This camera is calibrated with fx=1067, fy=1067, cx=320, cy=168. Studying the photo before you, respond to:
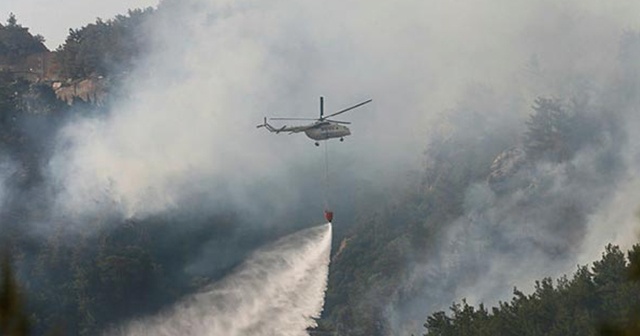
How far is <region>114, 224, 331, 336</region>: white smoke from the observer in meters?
89.4

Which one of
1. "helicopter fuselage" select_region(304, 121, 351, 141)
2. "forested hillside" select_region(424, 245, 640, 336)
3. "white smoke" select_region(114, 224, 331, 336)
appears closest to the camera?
"forested hillside" select_region(424, 245, 640, 336)

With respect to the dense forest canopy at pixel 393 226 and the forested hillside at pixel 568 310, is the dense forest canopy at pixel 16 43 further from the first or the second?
the forested hillside at pixel 568 310

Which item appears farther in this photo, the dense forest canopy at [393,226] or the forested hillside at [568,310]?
the dense forest canopy at [393,226]

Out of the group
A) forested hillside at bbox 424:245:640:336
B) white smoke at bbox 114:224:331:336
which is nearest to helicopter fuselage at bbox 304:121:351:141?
forested hillside at bbox 424:245:640:336

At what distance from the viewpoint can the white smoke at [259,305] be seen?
89.4 meters

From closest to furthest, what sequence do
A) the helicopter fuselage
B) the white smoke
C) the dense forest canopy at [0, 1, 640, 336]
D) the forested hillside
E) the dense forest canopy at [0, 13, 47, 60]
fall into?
the forested hillside < the helicopter fuselage < the white smoke < the dense forest canopy at [0, 1, 640, 336] < the dense forest canopy at [0, 13, 47, 60]

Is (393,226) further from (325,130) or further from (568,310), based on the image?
(568,310)

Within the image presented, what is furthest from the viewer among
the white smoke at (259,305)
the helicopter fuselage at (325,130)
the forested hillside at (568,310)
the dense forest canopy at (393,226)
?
the dense forest canopy at (393,226)

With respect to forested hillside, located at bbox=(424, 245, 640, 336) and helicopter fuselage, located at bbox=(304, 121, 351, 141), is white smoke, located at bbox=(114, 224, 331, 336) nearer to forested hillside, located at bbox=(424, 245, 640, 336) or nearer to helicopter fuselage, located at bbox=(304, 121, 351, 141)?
helicopter fuselage, located at bbox=(304, 121, 351, 141)

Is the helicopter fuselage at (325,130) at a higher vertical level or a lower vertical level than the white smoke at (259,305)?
higher

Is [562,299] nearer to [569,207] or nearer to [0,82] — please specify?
[569,207]

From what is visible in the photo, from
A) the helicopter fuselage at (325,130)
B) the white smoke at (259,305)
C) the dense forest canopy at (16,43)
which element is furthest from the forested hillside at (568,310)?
the dense forest canopy at (16,43)

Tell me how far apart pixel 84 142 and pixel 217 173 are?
14.9 metres

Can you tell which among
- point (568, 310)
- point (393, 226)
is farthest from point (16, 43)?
point (568, 310)
